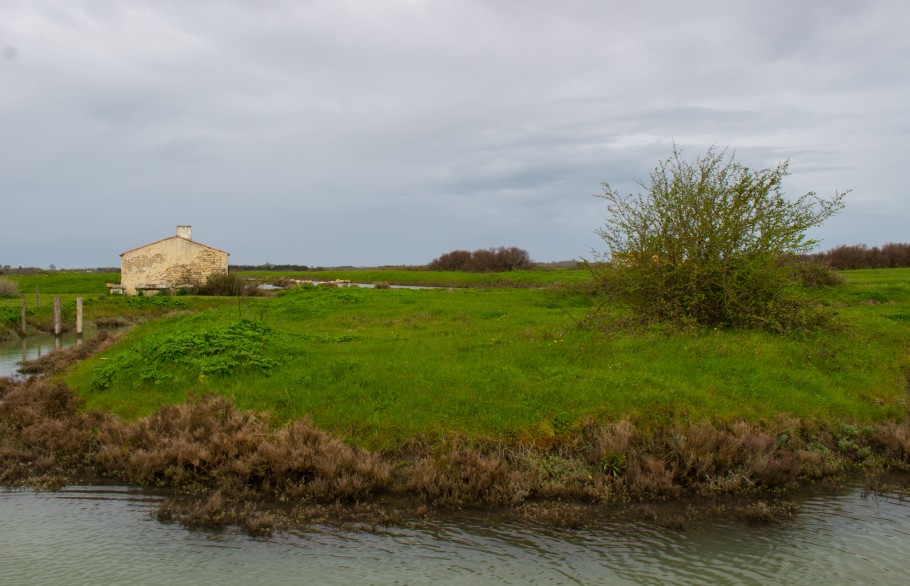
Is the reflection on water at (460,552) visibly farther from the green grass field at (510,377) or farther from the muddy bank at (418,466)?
the green grass field at (510,377)

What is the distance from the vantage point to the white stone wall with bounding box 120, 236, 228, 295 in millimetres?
56469

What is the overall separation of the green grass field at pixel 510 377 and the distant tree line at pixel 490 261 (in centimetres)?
8008

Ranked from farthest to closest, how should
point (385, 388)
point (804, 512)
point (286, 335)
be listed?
point (286, 335)
point (385, 388)
point (804, 512)

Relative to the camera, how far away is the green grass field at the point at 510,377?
12391 millimetres

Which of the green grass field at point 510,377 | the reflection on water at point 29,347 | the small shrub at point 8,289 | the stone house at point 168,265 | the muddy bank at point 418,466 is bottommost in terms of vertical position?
the reflection on water at point 29,347

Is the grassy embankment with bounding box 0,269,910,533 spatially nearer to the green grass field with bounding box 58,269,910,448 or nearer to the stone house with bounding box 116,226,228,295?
the green grass field with bounding box 58,269,910,448

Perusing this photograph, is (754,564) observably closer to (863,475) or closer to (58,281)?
(863,475)

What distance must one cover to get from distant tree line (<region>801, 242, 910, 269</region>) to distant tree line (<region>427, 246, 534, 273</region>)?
138 ft

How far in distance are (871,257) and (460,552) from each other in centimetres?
8139

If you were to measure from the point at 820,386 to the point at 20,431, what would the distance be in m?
17.3

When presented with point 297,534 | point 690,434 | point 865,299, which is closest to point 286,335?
point 297,534

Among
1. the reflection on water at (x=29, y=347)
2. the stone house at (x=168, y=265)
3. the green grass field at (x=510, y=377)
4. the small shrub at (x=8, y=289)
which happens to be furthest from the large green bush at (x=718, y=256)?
the small shrub at (x=8, y=289)

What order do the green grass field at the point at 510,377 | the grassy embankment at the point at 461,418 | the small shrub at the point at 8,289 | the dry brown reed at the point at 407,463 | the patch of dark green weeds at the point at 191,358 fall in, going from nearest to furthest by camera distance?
the dry brown reed at the point at 407,463, the grassy embankment at the point at 461,418, the green grass field at the point at 510,377, the patch of dark green weeds at the point at 191,358, the small shrub at the point at 8,289

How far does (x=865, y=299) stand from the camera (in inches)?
1352
